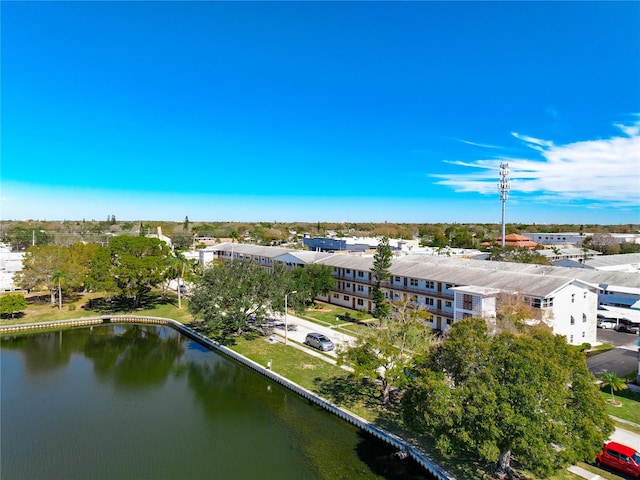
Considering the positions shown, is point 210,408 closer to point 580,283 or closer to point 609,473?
point 609,473

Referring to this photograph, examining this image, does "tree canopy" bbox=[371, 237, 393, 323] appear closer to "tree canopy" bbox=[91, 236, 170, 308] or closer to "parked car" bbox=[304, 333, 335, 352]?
"parked car" bbox=[304, 333, 335, 352]

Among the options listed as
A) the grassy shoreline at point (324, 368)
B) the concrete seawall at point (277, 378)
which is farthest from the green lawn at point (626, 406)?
the concrete seawall at point (277, 378)

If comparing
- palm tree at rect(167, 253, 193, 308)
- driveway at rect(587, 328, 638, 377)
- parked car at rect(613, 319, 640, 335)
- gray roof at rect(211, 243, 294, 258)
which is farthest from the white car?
palm tree at rect(167, 253, 193, 308)

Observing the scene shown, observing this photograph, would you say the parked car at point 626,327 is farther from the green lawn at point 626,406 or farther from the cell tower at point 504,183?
the cell tower at point 504,183

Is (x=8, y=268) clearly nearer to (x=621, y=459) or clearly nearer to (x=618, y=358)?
(x=621, y=459)

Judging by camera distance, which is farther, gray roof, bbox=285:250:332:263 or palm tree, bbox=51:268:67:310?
gray roof, bbox=285:250:332:263

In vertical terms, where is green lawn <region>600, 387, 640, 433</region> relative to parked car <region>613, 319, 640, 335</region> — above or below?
below
